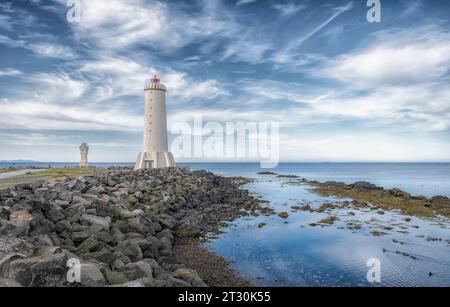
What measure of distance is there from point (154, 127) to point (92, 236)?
22333 mm

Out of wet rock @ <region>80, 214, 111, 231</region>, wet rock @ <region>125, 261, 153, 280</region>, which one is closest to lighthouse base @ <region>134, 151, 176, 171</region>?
wet rock @ <region>80, 214, 111, 231</region>

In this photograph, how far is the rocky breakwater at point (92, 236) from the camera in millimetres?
5055

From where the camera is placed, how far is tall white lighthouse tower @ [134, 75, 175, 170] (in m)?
29.5

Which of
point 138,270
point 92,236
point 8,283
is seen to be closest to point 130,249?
point 92,236

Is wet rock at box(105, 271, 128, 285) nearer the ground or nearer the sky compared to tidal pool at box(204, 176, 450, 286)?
nearer the sky

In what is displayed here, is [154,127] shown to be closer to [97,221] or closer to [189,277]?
[97,221]

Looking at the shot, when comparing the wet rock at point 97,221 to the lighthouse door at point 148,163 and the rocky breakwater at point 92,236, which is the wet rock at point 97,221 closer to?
the rocky breakwater at point 92,236

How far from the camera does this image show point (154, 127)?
1160 inches

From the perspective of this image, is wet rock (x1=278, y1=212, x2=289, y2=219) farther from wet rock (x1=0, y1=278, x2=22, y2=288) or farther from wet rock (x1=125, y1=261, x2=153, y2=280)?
wet rock (x1=0, y1=278, x2=22, y2=288)

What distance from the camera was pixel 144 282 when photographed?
5410 millimetres

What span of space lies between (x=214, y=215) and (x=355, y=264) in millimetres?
8523

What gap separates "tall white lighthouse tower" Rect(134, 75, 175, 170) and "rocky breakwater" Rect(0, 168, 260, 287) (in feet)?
44.2

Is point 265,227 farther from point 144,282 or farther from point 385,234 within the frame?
point 144,282
